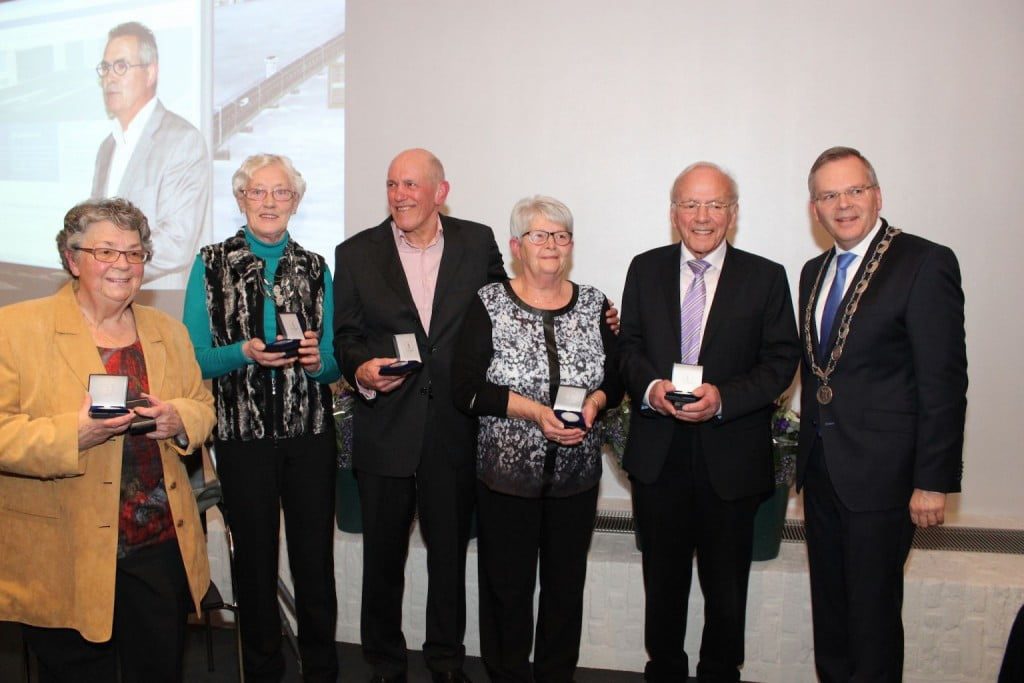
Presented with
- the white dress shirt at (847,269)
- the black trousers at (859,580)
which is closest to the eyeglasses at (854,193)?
the white dress shirt at (847,269)

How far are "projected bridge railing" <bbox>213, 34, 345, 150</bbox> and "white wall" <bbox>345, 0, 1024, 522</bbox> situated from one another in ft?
0.43

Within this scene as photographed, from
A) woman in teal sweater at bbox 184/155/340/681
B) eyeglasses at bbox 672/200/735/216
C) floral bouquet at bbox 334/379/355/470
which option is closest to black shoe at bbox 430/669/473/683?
woman in teal sweater at bbox 184/155/340/681

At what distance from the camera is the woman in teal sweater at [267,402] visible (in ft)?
8.68

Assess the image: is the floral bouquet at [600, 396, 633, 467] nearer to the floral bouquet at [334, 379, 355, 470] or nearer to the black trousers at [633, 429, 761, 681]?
the black trousers at [633, 429, 761, 681]

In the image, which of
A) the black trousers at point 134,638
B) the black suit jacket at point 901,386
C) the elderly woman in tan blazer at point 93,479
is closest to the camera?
the elderly woman in tan blazer at point 93,479

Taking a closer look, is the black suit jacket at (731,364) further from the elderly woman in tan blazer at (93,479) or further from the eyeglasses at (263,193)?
the elderly woman in tan blazer at (93,479)

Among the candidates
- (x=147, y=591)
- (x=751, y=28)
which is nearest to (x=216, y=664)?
(x=147, y=591)

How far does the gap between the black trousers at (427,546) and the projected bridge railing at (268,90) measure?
248 cm

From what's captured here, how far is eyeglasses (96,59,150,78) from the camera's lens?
14.6 feet

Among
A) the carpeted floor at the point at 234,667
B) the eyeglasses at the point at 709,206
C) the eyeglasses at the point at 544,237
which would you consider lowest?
the carpeted floor at the point at 234,667

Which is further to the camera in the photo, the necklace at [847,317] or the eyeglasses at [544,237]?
the eyeglasses at [544,237]

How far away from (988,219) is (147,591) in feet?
12.7

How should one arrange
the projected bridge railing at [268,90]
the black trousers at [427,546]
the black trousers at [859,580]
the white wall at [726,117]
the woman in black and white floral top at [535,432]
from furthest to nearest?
the projected bridge railing at [268,90]
the white wall at [726,117]
the black trousers at [427,546]
the woman in black and white floral top at [535,432]
the black trousers at [859,580]

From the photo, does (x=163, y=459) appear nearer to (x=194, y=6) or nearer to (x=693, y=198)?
(x=693, y=198)
